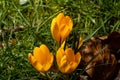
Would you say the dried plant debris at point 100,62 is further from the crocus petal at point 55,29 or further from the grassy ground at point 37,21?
the crocus petal at point 55,29

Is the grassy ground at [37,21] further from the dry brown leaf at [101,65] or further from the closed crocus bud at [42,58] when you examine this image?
the closed crocus bud at [42,58]

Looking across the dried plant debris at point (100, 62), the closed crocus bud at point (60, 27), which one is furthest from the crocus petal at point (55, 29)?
the dried plant debris at point (100, 62)

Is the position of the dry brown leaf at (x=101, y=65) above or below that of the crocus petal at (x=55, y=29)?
below

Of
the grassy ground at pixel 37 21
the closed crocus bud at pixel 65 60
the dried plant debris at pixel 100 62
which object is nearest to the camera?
the closed crocus bud at pixel 65 60

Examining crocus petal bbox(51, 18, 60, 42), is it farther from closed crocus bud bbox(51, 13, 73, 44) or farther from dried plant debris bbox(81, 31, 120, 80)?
dried plant debris bbox(81, 31, 120, 80)

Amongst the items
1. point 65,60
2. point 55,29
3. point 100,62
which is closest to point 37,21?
point 100,62

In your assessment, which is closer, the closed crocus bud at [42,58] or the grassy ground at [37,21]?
the closed crocus bud at [42,58]

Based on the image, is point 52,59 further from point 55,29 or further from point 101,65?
point 101,65

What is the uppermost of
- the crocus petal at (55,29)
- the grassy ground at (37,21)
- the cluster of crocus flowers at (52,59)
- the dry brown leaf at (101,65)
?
the crocus petal at (55,29)

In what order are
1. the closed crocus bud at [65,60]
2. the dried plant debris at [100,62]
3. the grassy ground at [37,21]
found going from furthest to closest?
the grassy ground at [37,21] < the dried plant debris at [100,62] < the closed crocus bud at [65,60]
